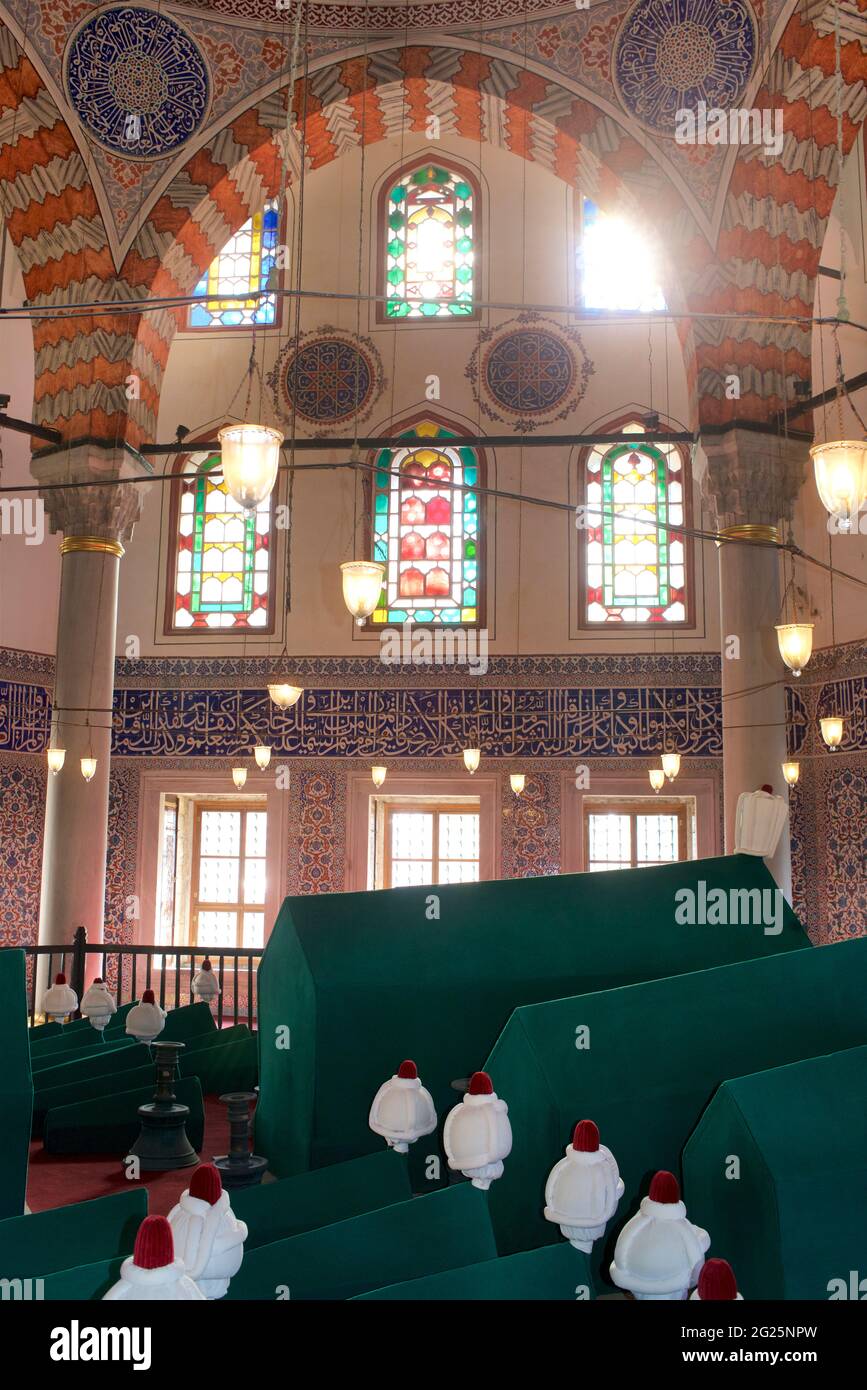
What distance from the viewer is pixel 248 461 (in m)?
4.41

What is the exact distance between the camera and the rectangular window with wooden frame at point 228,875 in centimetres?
1050

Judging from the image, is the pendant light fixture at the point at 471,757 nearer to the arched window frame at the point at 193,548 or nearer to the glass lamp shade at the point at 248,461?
the arched window frame at the point at 193,548

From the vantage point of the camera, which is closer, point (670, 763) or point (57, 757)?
point (57, 757)

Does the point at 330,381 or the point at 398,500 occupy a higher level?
the point at 330,381

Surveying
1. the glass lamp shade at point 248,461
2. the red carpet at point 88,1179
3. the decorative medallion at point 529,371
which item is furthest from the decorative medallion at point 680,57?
the red carpet at point 88,1179

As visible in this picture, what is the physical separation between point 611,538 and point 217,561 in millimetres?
3760

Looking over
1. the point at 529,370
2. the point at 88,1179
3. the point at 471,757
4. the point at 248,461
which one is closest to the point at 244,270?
→ the point at 529,370

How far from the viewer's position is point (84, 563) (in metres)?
8.06

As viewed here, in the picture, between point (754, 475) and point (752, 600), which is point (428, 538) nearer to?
point (754, 475)

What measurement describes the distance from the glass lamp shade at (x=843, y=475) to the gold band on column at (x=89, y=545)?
5.20 meters

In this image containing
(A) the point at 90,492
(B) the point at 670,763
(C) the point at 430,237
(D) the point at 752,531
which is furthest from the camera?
(C) the point at 430,237

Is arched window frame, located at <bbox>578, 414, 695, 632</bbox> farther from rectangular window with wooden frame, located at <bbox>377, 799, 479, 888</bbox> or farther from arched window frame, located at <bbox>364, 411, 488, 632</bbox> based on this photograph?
rectangular window with wooden frame, located at <bbox>377, 799, 479, 888</bbox>

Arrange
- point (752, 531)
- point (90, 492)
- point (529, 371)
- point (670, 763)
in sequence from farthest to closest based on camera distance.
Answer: point (529, 371), point (670, 763), point (90, 492), point (752, 531)
